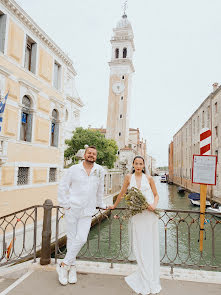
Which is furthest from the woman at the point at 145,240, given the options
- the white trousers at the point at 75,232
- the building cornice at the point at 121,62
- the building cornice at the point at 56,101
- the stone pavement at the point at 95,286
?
the building cornice at the point at 121,62

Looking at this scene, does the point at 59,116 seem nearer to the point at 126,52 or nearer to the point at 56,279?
the point at 56,279

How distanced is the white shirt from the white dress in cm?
64

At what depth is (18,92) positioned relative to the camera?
31.9 feet

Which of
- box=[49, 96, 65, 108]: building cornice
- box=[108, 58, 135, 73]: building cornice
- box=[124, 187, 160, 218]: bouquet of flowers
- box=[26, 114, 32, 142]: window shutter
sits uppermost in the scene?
box=[108, 58, 135, 73]: building cornice

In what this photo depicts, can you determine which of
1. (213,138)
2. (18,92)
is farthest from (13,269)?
(213,138)

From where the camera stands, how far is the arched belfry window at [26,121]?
1043 centimetres

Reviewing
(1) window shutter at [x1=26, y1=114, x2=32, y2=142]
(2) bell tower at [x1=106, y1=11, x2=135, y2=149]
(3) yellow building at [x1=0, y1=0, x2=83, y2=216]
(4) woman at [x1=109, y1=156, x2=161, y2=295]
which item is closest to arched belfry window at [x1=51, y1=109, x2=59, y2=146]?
(3) yellow building at [x1=0, y1=0, x2=83, y2=216]

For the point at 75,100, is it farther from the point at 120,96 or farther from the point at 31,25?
the point at 31,25

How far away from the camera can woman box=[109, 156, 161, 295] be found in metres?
2.93

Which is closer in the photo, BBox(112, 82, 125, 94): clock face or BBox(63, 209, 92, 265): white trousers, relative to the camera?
BBox(63, 209, 92, 265): white trousers

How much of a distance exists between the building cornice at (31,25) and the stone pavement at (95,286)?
10.3 m

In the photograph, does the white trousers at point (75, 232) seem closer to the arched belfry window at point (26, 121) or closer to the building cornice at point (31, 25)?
the arched belfry window at point (26, 121)

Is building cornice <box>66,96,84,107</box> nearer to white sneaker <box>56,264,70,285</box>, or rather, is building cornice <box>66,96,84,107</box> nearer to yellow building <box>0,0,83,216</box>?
yellow building <box>0,0,83,216</box>

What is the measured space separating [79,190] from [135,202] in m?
Answer: 0.86
